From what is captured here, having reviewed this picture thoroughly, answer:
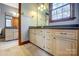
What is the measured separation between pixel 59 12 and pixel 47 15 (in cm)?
43

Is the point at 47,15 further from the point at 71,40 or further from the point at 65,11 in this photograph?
the point at 71,40

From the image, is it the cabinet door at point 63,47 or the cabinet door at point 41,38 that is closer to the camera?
the cabinet door at point 63,47

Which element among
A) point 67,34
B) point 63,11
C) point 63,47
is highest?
point 63,11

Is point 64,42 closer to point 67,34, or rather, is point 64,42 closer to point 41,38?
point 67,34

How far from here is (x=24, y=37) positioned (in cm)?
331

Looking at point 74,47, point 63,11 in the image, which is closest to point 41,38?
point 63,11

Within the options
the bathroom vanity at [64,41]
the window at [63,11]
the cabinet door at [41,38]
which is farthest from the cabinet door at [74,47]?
the cabinet door at [41,38]

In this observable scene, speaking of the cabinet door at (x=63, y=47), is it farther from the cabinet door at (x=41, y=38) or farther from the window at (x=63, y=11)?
the cabinet door at (x=41, y=38)

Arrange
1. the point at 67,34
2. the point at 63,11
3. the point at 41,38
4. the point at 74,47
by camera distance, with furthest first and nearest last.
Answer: the point at 41,38 < the point at 63,11 < the point at 67,34 < the point at 74,47

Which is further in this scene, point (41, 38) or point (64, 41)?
point (41, 38)

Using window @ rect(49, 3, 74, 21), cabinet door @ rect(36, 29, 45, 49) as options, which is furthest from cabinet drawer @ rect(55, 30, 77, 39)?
cabinet door @ rect(36, 29, 45, 49)

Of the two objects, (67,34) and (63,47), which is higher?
(67,34)

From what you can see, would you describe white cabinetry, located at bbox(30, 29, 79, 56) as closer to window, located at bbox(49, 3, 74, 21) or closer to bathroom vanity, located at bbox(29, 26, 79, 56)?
bathroom vanity, located at bbox(29, 26, 79, 56)

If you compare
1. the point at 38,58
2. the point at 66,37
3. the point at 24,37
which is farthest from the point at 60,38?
the point at 24,37
